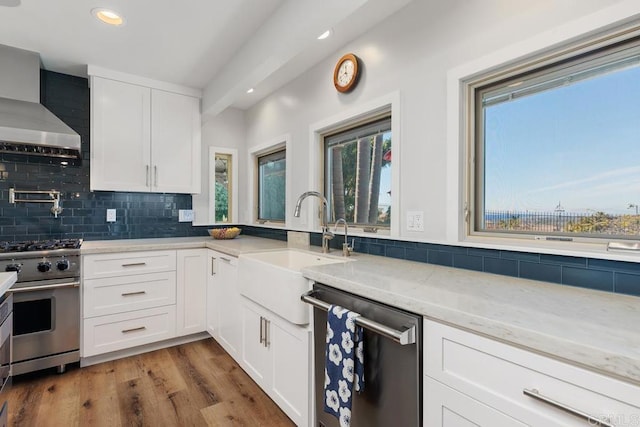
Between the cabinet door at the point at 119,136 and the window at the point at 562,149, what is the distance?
2.73 m

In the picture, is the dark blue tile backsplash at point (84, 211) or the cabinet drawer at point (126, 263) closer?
the dark blue tile backsplash at point (84, 211)

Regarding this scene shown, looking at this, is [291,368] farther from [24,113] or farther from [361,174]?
[24,113]

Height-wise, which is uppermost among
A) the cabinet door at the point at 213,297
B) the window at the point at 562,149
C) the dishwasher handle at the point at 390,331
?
the window at the point at 562,149

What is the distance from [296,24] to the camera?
1.77 metres

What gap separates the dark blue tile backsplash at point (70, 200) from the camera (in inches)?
104

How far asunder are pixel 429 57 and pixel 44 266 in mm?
2819

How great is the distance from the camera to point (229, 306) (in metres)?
2.46

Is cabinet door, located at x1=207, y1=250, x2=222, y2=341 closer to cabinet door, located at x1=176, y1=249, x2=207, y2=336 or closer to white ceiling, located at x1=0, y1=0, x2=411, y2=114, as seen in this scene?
cabinet door, located at x1=176, y1=249, x2=207, y2=336

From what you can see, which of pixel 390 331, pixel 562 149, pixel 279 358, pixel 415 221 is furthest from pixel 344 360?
pixel 562 149


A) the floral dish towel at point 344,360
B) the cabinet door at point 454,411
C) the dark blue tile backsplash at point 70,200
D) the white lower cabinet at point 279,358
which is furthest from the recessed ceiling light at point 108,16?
the cabinet door at point 454,411

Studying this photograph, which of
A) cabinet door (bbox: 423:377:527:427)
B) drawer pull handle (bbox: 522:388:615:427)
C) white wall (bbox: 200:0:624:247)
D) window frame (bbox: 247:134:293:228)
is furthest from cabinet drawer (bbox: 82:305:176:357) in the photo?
drawer pull handle (bbox: 522:388:615:427)

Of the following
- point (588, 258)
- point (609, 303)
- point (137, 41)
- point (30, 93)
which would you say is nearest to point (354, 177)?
point (588, 258)

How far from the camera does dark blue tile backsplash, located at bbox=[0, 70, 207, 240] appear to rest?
2.63 m

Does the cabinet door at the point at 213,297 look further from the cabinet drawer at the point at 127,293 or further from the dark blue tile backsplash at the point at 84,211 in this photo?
the dark blue tile backsplash at the point at 84,211
